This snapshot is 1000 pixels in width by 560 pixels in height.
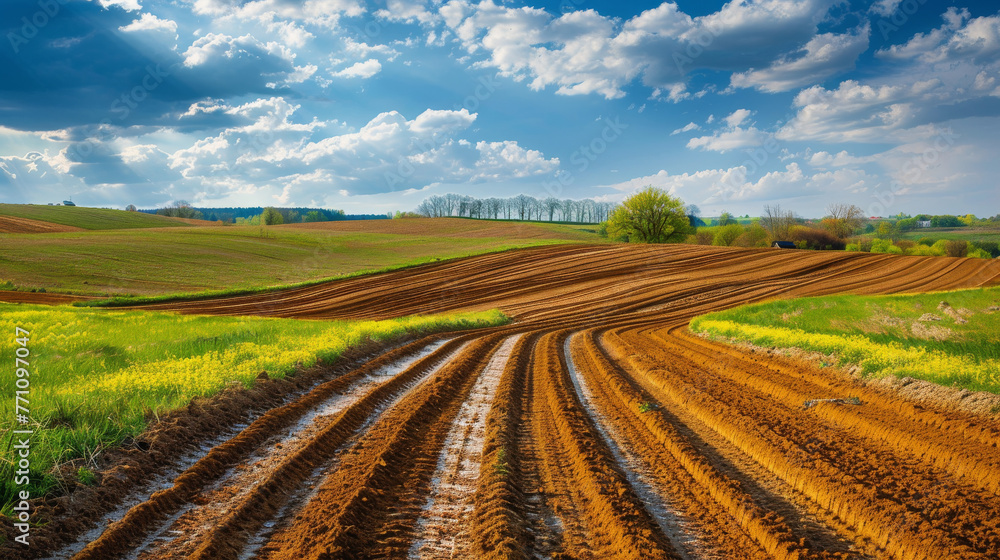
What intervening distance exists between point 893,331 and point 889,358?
632 cm

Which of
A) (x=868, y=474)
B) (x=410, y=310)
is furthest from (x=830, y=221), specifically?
(x=868, y=474)

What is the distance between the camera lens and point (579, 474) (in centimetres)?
604

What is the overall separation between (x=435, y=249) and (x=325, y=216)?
10348cm

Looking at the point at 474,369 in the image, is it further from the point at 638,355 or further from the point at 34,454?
the point at 34,454

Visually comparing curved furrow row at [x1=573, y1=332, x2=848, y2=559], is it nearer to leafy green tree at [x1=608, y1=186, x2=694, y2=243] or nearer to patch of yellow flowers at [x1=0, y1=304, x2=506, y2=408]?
patch of yellow flowers at [x1=0, y1=304, x2=506, y2=408]

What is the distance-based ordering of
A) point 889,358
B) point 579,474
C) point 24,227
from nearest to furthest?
point 579,474 → point 889,358 → point 24,227

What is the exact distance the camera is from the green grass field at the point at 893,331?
9330 millimetres

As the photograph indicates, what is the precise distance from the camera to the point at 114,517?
192 inches

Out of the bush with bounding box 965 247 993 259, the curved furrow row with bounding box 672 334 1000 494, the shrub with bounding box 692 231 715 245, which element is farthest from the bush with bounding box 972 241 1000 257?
the curved furrow row with bounding box 672 334 1000 494

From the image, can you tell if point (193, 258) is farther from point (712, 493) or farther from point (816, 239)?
point (816, 239)

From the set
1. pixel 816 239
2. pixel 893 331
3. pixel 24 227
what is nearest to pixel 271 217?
pixel 24 227

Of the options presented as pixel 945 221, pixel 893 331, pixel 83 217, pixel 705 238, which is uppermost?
pixel 945 221

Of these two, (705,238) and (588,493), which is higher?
(705,238)

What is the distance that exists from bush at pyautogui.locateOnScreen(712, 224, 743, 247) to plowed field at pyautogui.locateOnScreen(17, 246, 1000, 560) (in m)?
74.5
